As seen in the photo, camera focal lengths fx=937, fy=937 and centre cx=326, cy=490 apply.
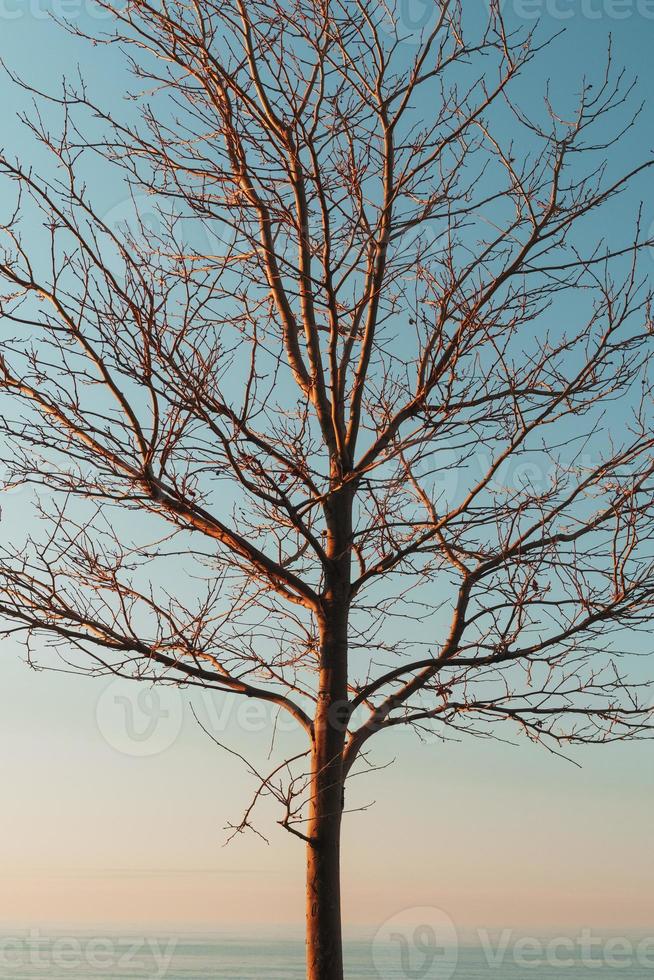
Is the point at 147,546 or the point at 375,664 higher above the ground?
the point at 147,546

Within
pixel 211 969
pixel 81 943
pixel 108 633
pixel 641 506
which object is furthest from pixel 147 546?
pixel 81 943

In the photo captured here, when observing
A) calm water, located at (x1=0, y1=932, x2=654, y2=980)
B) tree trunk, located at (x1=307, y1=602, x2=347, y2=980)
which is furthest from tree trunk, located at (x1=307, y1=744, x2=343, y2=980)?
calm water, located at (x1=0, y1=932, x2=654, y2=980)

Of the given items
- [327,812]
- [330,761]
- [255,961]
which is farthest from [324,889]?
[255,961]

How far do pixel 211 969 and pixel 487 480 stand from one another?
4990 cm

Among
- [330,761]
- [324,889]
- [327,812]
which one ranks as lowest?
[324,889]

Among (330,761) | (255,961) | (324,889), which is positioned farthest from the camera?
(255,961)

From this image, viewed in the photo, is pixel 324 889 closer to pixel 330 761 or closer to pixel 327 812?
pixel 327 812

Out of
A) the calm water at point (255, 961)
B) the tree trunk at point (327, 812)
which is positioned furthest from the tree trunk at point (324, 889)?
the calm water at point (255, 961)

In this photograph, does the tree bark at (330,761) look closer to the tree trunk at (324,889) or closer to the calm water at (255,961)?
the tree trunk at (324,889)

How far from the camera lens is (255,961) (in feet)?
171

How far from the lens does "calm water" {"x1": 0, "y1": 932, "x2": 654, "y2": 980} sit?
163 feet

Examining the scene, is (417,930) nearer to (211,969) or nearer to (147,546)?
(147,546)

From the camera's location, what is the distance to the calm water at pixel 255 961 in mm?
49562

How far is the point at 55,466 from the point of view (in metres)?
4.68
